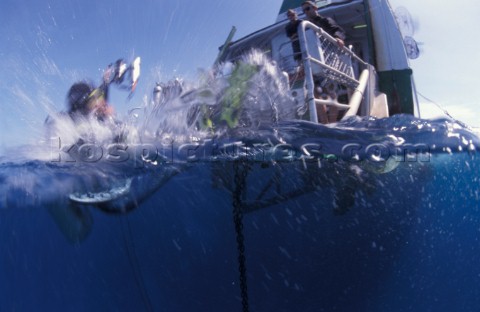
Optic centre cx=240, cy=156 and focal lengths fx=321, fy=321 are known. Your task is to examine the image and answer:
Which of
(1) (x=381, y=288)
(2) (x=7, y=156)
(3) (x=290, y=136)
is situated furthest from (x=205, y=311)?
(3) (x=290, y=136)

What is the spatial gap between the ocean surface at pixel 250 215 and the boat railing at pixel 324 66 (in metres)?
0.37

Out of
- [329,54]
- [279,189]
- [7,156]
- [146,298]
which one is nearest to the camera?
[329,54]

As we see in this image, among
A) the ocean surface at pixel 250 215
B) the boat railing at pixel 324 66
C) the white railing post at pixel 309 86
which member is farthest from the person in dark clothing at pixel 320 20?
the white railing post at pixel 309 86

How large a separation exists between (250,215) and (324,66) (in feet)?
17.0

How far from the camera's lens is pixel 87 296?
46.6 ft

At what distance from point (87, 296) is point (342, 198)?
1236cm

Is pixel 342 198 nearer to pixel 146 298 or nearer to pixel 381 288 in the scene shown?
pixel 381 288

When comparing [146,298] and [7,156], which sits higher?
[7,156]

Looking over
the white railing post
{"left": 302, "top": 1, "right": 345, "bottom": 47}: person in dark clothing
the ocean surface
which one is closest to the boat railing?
the white railing post

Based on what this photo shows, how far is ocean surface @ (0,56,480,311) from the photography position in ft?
15.9

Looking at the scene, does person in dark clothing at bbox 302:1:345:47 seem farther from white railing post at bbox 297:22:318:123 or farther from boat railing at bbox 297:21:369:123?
white railing post at bbox 297:22:318:123

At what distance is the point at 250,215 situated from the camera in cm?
848

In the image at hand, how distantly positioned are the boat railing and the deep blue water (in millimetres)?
463

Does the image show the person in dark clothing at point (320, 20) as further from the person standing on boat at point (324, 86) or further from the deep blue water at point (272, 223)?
the deep blue water at point (272, 223)
